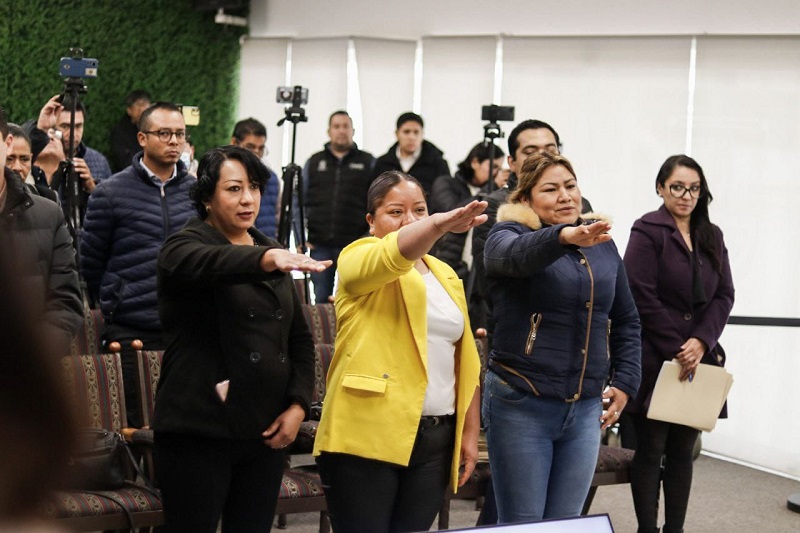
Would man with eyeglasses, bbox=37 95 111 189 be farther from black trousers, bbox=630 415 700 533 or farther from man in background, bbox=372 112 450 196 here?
black trousers, bbox=630 415 700 533

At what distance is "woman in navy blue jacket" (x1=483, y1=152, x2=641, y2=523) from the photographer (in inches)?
116

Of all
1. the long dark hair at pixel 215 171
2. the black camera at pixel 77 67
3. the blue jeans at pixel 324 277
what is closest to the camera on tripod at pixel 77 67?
the black camera at pixel 77 67

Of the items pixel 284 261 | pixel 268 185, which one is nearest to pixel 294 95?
pixel 268 185

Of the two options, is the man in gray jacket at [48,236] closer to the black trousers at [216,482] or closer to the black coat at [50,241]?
the black coat at [50,241]

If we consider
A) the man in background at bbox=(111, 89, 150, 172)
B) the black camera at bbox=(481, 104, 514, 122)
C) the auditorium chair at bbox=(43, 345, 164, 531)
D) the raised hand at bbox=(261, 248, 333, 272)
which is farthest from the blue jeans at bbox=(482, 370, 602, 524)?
the man in background at bbox=(111, 89, 150, 172)

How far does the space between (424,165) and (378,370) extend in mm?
4106

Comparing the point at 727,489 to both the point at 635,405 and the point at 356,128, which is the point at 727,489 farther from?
the point at 356,128

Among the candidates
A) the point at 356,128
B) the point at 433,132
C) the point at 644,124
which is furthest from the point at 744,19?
the point at 356,128

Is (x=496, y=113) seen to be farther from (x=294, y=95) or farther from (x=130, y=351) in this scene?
(x=130, y=351)

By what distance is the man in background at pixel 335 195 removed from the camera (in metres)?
6.72

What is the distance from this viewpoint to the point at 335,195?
6738 mm

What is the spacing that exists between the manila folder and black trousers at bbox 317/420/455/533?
149 centimetres

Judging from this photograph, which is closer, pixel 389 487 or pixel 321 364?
pixel 389 487

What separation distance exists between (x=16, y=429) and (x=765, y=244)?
5952 millimetres
